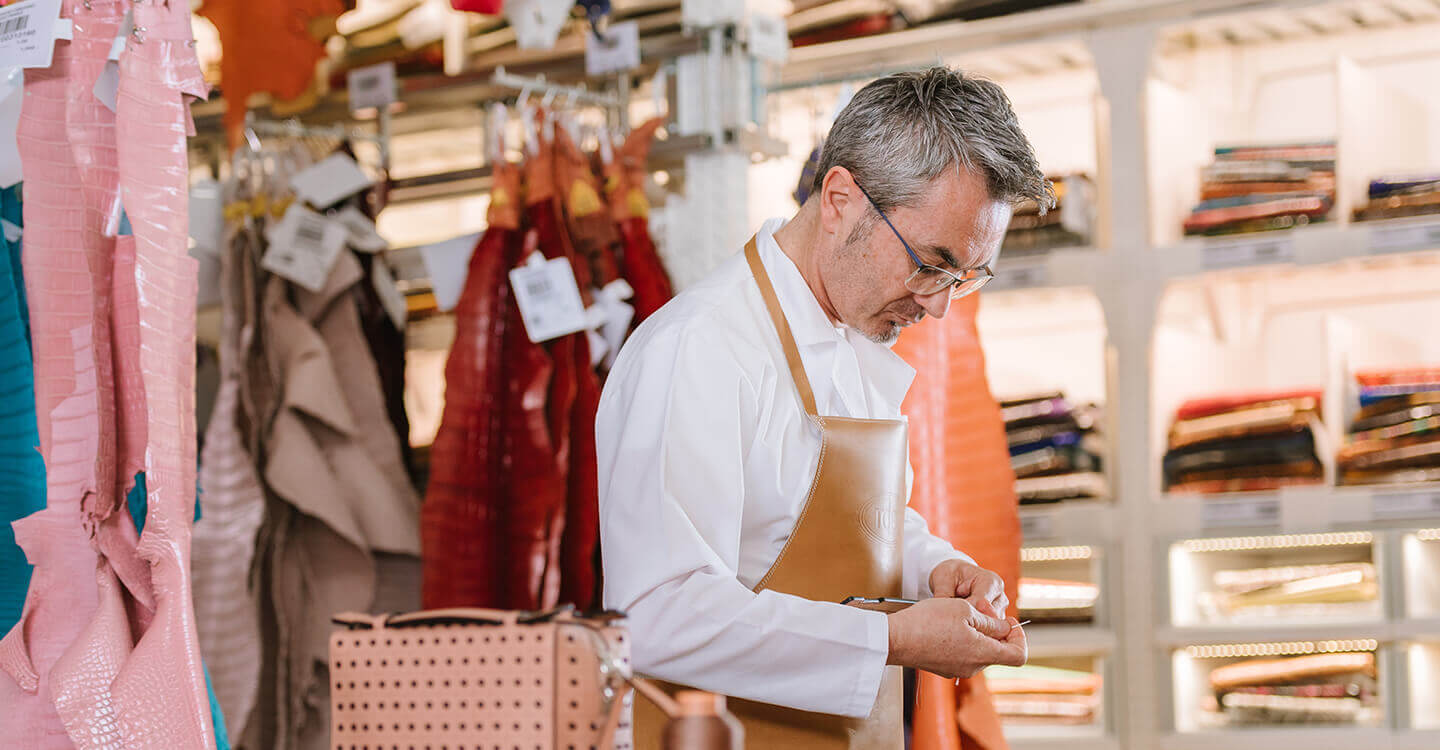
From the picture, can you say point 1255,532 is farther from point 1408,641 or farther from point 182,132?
point 182,132

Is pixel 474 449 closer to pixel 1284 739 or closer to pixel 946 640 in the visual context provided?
pixel 946 640

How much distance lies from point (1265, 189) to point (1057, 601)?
3.65 feet

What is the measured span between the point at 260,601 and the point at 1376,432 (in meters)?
2.52

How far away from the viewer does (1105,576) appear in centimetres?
327

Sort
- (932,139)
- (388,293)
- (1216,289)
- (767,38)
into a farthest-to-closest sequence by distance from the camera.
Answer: (1216,289) → (388,293) → (767,38) → (932,139)

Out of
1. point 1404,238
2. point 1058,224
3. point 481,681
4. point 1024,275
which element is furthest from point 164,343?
point 1404,238

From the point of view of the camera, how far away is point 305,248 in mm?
2924

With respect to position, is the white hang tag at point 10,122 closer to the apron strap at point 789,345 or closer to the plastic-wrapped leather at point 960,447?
the apron strap at point 789,345

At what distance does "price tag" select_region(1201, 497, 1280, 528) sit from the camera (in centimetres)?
310

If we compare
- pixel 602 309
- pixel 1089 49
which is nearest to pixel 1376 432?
pixel 1089 49

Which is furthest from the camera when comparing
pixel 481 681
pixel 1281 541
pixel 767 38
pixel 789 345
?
pixel 1281 541

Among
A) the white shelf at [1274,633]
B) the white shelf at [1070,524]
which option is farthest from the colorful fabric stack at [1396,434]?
the white shelf at [1070,524]

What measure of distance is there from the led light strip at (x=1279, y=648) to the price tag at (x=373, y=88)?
2.29 meters

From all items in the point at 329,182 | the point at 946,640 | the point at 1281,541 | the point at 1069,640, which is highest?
the point at 329,182
